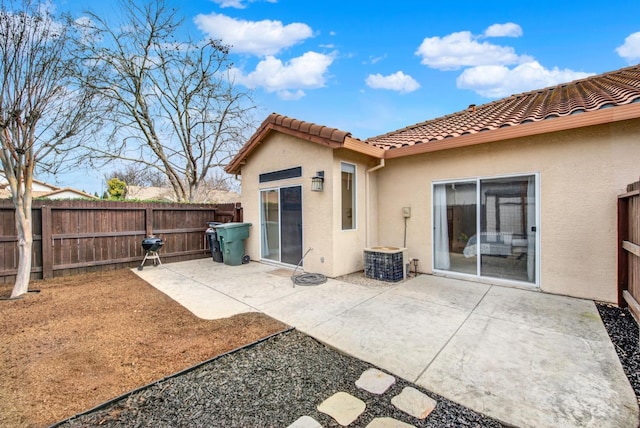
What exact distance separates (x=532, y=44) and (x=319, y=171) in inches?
294

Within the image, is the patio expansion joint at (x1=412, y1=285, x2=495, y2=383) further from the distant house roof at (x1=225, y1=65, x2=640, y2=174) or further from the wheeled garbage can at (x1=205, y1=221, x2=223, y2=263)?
the wheeled garbage can at (x1=205, y1=221, x2=223, y2=263)

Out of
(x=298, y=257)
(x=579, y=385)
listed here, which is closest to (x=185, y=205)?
(x=298, y=257)

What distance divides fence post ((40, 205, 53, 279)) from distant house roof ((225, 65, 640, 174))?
15.0 ft

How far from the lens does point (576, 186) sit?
443 centimetres

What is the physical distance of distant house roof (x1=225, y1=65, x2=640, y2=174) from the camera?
4070 millimetres

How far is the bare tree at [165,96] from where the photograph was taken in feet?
36.8

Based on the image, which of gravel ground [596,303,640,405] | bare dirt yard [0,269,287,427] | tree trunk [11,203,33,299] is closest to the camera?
bare dirt yard [0,269,287,427]

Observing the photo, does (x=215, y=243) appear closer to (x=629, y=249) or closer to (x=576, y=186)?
(x=576, y=186)

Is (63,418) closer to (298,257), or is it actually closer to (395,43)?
(298,257)

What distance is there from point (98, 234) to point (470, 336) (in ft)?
27.7

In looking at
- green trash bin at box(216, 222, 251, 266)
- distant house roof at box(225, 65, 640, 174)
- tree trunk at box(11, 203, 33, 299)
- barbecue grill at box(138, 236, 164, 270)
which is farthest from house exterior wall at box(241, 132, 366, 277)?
tree trunk at box(11, 203, 33, 299)

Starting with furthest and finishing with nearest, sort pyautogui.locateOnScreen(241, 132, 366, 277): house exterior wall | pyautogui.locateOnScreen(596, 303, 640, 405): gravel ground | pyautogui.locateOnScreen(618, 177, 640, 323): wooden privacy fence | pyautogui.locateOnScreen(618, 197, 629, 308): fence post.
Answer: pyautogui.locateOnScreen(241, 132, 366, 277): house exterior wall → pyautogui.locateOnScreen(618, 197, 629, 308): fence post → pyautogui.locateOnScreen(618, 177, 640, 323): wooden privacy fence → pyautogui.locateOnScreen(596, 303, 640, 405): gravel ground

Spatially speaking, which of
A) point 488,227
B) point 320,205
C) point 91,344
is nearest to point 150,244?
point 91,344

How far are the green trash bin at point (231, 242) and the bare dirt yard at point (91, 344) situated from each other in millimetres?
2718
